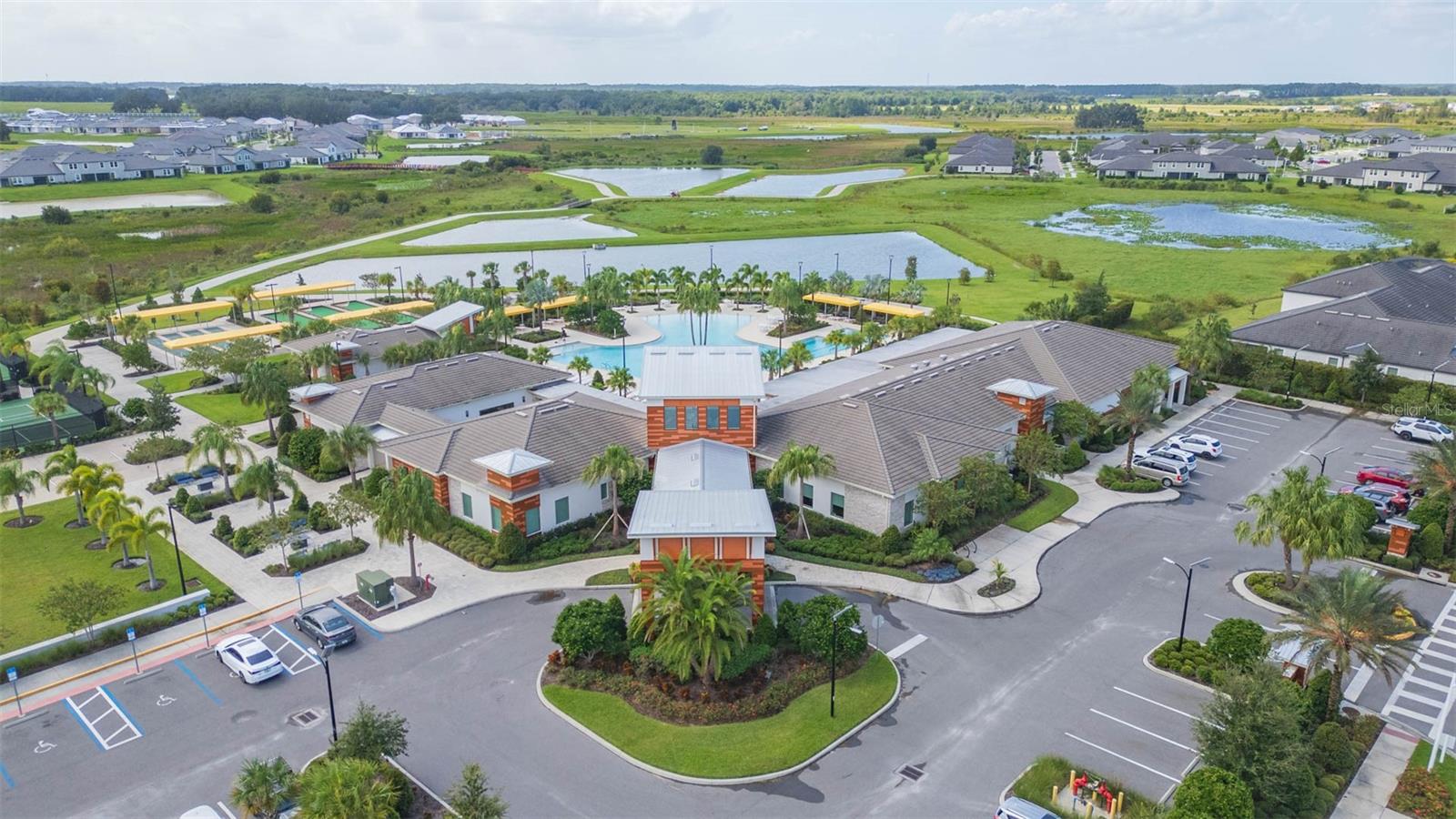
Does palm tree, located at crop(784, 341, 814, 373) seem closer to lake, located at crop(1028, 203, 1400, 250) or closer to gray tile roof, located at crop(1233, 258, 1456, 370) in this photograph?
gray tile roof, located at crop(1233, 258, 1456, 370)

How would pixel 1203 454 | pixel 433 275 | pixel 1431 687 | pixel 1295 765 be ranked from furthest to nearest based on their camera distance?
pixel 433 275 → pixel 1203 454 → pixel 1431 687 → pixel 1295 765

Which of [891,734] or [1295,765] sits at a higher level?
[1295,765]

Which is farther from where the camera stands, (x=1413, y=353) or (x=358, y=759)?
(x=1413, y=353)

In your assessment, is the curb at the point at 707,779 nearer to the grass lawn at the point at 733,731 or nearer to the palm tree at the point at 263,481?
the grass lawn at the point at 733,731

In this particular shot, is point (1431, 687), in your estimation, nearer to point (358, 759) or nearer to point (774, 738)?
point (774, 738)

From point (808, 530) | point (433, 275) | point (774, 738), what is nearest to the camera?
point (774, 738)

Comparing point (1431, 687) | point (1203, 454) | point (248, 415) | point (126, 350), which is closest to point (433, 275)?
point (126, 350)
